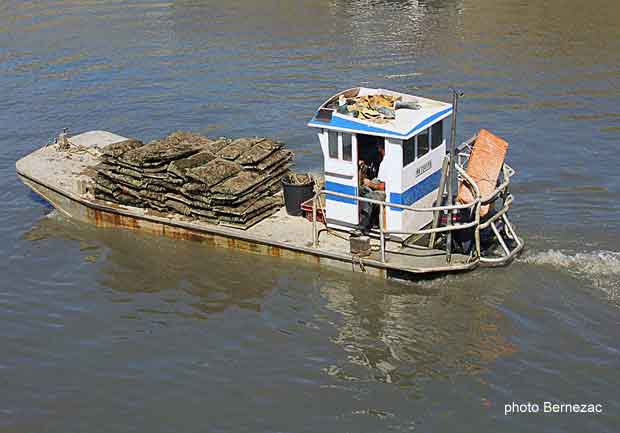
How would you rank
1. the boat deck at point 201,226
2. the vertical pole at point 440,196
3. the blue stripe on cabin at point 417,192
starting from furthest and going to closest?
the blue stripe on cabin at point 417,192
the boat deck at point 201,226
the vertical pole at point 440,196

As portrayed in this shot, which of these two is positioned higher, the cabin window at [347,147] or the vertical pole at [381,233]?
the cabin window at [347,147]

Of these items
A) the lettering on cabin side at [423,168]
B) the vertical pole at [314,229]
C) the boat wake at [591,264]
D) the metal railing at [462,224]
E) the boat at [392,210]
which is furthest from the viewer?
the lettering on cabin side at [423,168]

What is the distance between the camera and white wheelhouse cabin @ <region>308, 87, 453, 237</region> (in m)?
17.3

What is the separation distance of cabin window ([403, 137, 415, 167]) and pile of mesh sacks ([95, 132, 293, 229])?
146 inches

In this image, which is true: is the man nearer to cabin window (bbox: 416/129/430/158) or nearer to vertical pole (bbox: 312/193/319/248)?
cabin window (bbox: 416/129/430/158)

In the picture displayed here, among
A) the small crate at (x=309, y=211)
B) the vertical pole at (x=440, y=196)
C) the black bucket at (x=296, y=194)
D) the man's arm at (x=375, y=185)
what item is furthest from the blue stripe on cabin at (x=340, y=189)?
the vertical pole at (x=440, y=196)

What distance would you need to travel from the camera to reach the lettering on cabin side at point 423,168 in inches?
704

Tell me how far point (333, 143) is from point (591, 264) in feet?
19.5

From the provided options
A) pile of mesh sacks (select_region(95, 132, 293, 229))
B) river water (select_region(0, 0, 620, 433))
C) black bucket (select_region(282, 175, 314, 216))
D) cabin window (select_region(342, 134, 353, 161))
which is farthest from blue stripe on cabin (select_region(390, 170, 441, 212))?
pile of mesh sacks (select_region(95, 132, 293, 229))

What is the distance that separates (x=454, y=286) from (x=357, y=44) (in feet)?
71.5

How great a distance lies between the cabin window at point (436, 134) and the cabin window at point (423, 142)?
0.18 metres

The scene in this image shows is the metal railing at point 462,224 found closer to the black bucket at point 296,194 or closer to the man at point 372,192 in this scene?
the man at point 372,192

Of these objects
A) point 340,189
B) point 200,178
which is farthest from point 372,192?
point 200,178

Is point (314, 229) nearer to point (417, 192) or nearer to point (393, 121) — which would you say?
point (417, 192)
